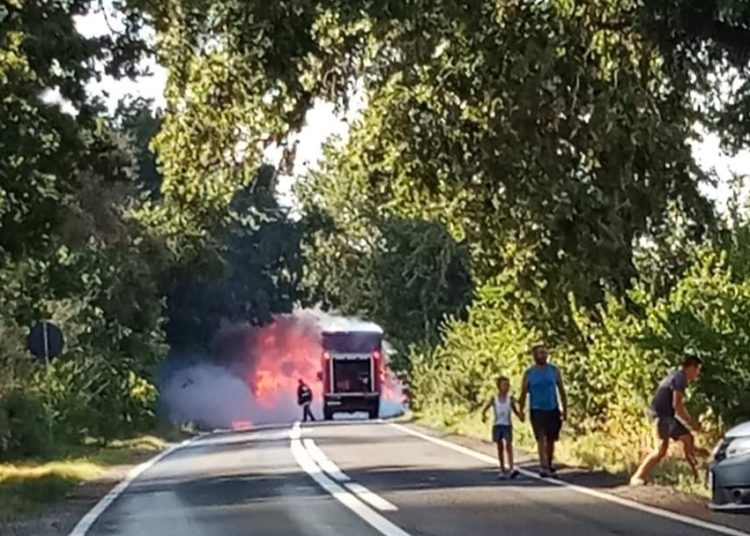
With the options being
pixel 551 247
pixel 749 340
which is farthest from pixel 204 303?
pixel 749 340

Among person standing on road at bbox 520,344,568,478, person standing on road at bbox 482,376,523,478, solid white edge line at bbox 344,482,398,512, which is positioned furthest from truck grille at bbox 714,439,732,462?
person standing on road at bbox 482,376,523,478

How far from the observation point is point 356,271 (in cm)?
6412

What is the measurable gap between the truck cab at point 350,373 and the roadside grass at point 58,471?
21.9 meters

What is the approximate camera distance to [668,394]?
20344 millimetres

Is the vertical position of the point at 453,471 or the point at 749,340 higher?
the point at 749,340

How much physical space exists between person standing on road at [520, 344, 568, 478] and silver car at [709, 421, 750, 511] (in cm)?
718

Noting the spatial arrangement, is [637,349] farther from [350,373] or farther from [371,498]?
[350,373]

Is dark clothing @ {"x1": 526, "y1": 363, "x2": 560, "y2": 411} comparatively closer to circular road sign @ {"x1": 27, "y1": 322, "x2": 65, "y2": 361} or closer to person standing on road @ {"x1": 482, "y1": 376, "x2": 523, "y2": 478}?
person standing on road @ {"x1": 482, "y1": 376, "x2": 523, "y2": 478}

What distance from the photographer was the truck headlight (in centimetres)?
1541

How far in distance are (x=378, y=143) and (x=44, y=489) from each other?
7.40m

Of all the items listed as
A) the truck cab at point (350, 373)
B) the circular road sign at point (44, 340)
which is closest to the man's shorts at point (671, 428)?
the circular road sign at point (44, 340)

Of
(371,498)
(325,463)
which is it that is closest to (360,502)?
(371,498)

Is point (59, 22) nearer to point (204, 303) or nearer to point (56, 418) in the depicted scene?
point (56, 418)

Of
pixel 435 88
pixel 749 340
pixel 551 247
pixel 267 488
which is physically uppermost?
pixel 435 88
